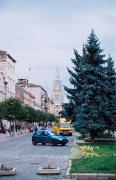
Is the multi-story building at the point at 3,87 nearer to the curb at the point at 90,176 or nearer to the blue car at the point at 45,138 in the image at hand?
the blue car at the point at 45,138

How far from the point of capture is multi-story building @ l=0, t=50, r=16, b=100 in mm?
110438

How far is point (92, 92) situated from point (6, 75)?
70.1 m

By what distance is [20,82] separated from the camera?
18138cm

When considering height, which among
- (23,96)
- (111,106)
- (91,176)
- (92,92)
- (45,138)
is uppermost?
(23,96)

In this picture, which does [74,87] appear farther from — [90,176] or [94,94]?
[90,176]

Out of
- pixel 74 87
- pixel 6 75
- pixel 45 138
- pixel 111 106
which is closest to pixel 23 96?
pixel 6 75

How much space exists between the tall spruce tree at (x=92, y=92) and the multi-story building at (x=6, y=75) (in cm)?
6006

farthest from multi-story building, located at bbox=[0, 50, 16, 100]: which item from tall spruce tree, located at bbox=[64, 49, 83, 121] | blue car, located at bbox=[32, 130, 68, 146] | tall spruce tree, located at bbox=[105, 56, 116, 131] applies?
blue car, located at bbox=[32, 130, 68, 146]

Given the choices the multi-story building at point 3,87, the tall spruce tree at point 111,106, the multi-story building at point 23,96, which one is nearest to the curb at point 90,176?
the tall spruce tree at point 111,106

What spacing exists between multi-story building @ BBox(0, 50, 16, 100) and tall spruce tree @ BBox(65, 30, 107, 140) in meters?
60.1

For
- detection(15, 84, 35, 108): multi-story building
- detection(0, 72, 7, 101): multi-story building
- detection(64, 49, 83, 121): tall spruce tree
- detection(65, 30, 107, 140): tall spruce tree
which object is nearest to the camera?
detection(65, 30, 107, 140): tall spruce tree

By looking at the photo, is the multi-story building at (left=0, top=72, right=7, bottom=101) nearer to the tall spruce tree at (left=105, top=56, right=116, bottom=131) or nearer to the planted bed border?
the tall spruce tree at (left=105, top=56, right=116, bottom=131)

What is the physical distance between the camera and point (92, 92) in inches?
1863

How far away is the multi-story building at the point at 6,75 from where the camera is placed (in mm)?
110438
